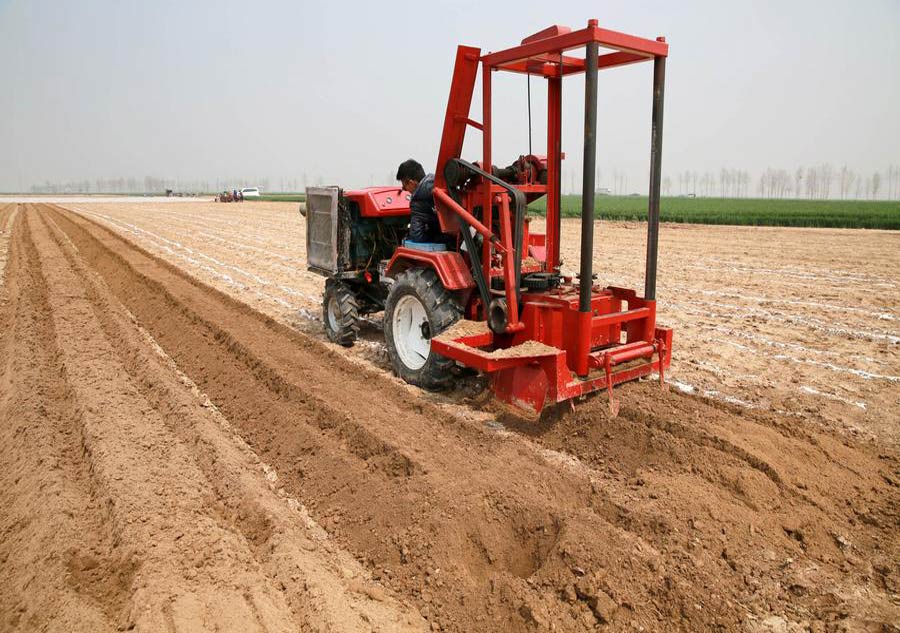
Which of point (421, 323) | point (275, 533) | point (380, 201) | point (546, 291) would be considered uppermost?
point (380, 201)

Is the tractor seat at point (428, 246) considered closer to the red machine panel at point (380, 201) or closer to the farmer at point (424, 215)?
the farmer at point (424, 215)

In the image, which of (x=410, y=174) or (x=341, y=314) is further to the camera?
(x=341, y=314)

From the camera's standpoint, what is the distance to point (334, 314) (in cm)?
768

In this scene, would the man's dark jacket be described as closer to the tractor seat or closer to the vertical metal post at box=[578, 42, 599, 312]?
the tractor seat

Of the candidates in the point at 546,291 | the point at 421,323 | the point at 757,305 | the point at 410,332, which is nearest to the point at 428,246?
the point at 421,323

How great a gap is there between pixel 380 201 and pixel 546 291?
2.95 meters

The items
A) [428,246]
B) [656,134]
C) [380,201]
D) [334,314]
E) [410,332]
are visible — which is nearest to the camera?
[656,134]

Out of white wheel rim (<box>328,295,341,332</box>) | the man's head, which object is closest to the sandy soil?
white wheel rim (<box>328,295,341,332</box>)

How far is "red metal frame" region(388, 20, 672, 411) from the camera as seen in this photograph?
14.8ft

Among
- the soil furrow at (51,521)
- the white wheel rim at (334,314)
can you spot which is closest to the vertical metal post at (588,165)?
the soil furrow at (51,521)

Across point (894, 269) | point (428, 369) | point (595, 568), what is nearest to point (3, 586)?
point (595, 568)

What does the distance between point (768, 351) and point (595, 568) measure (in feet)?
15.3

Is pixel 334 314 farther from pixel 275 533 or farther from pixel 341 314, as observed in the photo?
pixel 275 533

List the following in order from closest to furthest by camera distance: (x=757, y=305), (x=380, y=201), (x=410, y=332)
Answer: (x=410, y=332)
(x=380, y=201)
(x=757, y=305)
